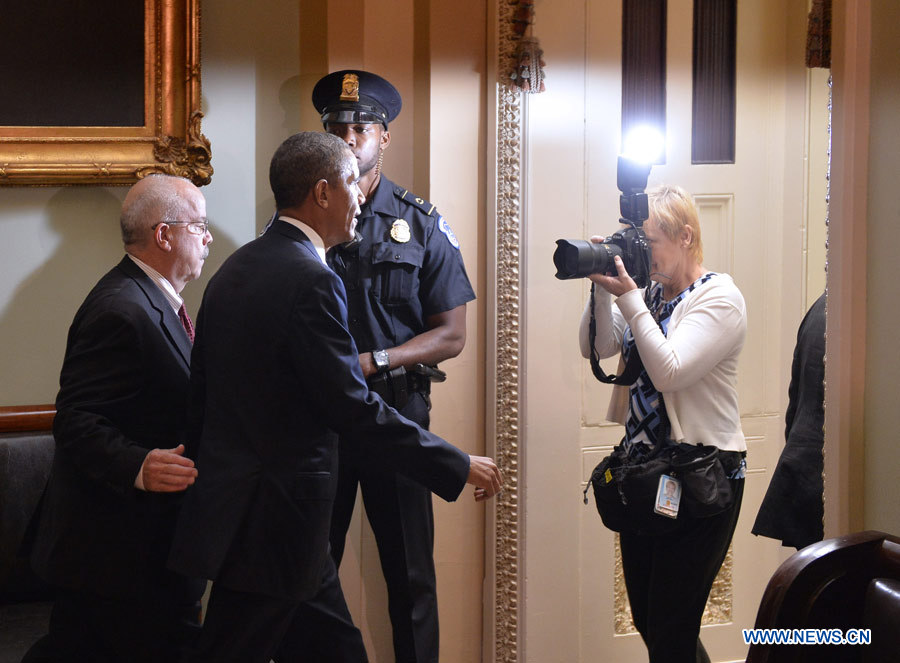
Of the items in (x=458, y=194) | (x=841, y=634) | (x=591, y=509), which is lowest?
(x=591, y=509)

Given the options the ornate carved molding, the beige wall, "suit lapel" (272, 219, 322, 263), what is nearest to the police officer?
the ornate carved molding

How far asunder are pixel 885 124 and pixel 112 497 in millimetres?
1646

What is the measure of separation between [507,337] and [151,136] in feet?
4.02

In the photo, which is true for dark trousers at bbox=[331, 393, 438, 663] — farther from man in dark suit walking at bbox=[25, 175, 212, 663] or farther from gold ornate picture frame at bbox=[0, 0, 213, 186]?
gold ornate picture frame at bbox=[0, 0, 213, 186]

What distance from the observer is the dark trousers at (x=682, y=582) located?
2238 millimetres

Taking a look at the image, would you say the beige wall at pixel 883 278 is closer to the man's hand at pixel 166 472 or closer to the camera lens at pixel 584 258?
the camera lens at pixel 584 258

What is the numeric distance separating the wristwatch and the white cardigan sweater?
2.04 ft

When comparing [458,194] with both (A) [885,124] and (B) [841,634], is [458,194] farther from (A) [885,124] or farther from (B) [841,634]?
(B) [841,634]

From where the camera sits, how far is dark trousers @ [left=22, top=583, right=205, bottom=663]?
6.99 feet

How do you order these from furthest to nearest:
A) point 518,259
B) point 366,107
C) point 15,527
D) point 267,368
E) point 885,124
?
point 518,259 → point 366,107 → point 15,527 → point 267,368 → point 885,124

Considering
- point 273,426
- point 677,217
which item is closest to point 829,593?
point 273,426

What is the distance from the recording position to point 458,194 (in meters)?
3.07

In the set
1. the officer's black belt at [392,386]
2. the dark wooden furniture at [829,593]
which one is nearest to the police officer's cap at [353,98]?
the officer's black belt at [392,386]

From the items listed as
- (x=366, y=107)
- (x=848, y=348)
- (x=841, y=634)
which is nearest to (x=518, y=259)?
(x=366, y=107)
